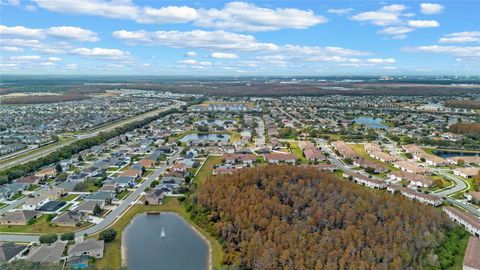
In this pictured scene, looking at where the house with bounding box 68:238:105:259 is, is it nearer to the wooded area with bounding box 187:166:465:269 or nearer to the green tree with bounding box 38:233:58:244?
the green tree with bounding box 38:233:58:244

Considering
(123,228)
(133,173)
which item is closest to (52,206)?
(123,228)

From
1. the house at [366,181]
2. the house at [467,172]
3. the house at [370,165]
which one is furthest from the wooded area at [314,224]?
the house at [467,172]

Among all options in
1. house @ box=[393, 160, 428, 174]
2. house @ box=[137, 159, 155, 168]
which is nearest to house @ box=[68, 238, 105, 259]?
house @ box=[137, 159, 155, 168]

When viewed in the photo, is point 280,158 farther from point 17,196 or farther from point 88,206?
point 17,196

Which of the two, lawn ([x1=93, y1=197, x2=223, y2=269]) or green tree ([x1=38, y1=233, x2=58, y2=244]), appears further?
green tree ([x1=38, y1=233, x2=58, y2=244])

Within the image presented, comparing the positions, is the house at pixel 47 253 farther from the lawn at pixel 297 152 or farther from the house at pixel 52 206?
the lawn at pixel 297 152
